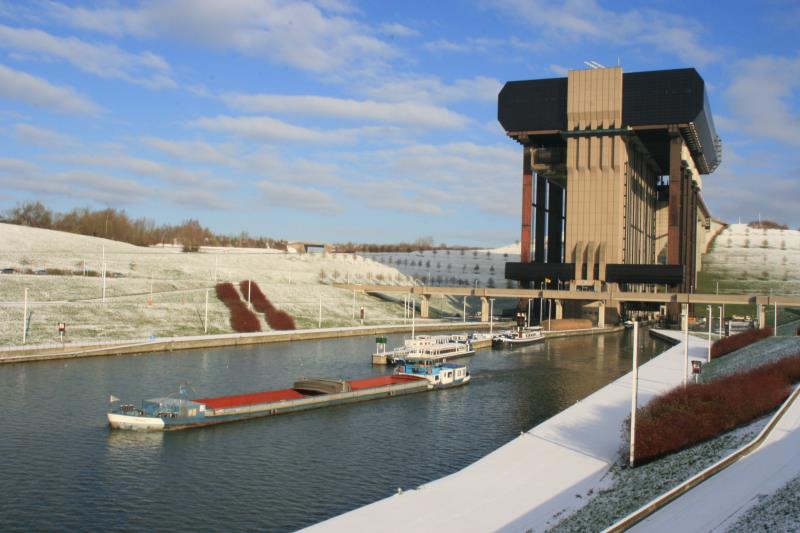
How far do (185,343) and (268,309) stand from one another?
30309 mm

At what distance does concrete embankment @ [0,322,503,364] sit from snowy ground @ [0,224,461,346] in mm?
4532

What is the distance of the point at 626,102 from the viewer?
129 meters

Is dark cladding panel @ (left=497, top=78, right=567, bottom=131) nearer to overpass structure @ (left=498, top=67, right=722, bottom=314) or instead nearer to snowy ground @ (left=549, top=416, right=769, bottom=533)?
overpass structure @ (left=498, top=67, right=722, bottom=314)

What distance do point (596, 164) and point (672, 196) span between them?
47.8ft

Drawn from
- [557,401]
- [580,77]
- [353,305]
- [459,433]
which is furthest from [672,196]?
[459,433]

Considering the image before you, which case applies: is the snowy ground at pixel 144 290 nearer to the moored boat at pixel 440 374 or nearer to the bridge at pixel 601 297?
the bridge at pixel 601 297

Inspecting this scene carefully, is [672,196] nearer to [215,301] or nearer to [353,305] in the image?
[353,305]

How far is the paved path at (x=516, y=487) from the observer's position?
25.5 metres

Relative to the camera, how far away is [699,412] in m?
34.1

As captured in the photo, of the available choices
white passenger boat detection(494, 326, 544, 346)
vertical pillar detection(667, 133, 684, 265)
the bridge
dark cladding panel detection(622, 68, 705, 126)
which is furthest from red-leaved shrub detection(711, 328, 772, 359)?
dark cladding panel detection(622, 68, 705, 126)

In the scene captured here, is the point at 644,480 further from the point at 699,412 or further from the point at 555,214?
the point at 555,214

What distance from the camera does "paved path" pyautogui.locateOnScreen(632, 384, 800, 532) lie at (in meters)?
20.9

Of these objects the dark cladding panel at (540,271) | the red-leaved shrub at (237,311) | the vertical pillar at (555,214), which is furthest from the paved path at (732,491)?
the vertical pillar at (555,214)

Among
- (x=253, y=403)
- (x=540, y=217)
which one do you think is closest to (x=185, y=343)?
(x=253, y=403)
